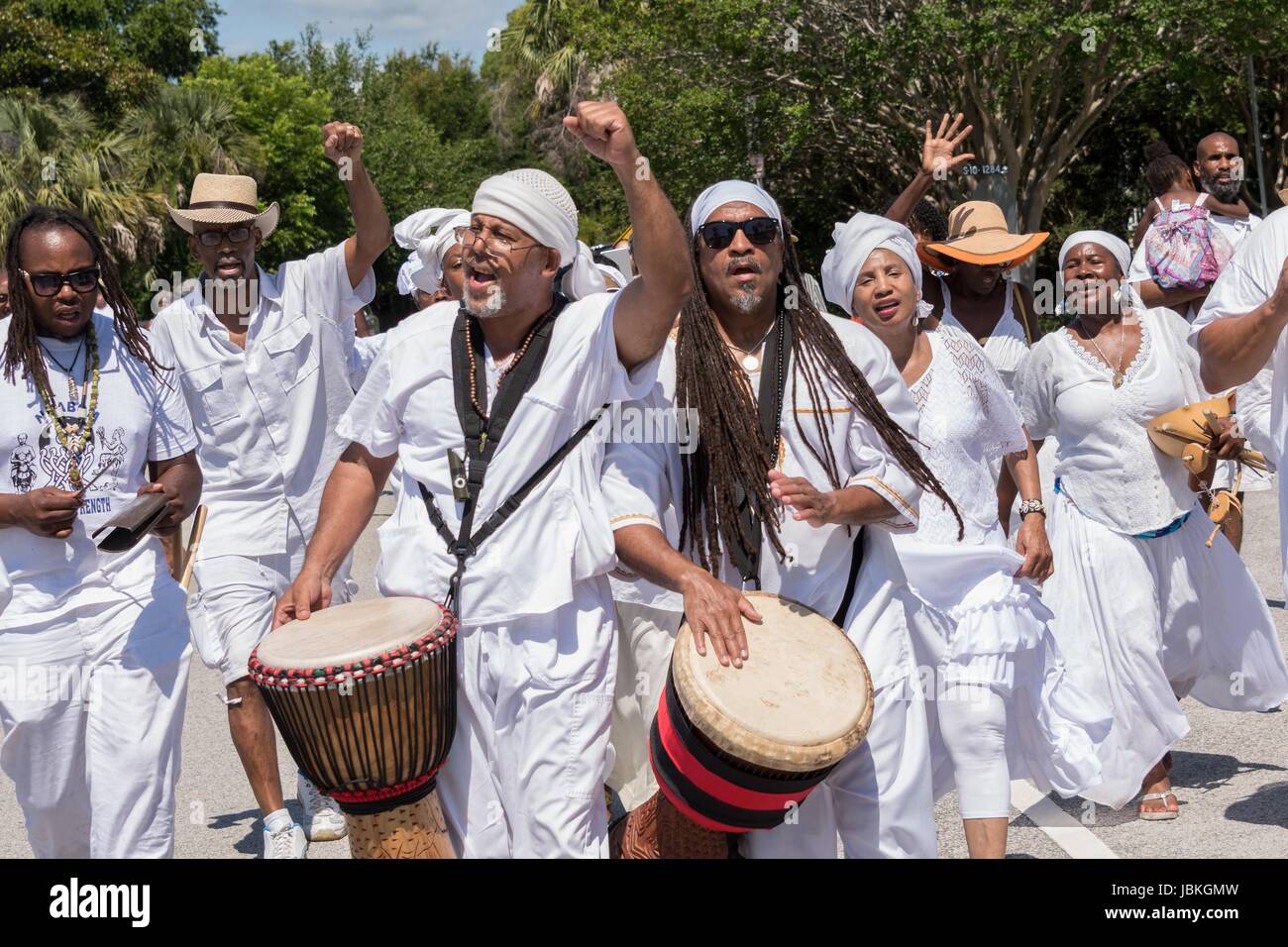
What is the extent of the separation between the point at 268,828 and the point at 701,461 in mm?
2566

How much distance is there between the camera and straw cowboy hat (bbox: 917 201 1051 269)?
7324mm

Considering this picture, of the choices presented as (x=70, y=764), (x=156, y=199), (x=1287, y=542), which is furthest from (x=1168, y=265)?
(x=156, y=199)

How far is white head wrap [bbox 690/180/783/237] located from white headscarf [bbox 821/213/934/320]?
875 mm

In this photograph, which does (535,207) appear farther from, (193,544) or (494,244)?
(193,544)

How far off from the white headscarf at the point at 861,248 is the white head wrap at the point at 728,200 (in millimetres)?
875

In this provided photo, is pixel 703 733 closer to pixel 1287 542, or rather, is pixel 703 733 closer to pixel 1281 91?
pixel 1287 542

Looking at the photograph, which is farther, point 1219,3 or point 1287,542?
point 1219,3

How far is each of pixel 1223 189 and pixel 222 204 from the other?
6580mm

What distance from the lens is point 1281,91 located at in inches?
1320

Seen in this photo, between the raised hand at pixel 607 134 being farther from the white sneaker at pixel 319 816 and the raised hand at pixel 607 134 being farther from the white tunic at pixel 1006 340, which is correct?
the white tunic at pixel 1006 340

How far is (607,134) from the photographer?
373 centimetres

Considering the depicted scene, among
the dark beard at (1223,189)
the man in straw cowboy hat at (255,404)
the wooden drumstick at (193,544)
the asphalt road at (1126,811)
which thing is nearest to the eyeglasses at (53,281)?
the wooden drumstick at (193,544)

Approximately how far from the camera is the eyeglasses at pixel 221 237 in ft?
21.3

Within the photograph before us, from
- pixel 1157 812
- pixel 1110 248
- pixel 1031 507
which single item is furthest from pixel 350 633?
pixel 1110 248
